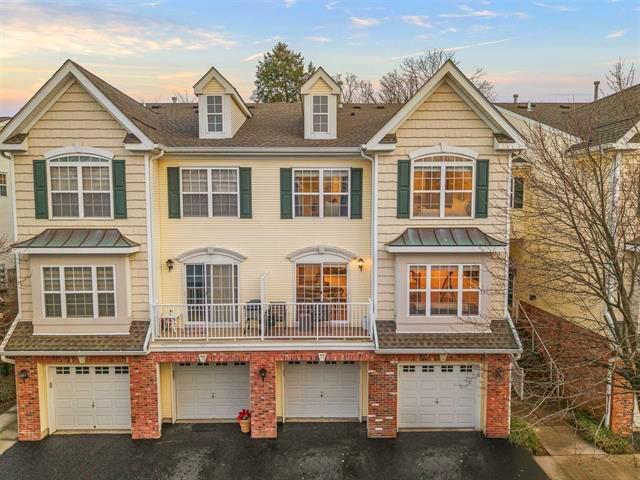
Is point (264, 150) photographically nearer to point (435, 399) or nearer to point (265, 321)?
point (265, 321)

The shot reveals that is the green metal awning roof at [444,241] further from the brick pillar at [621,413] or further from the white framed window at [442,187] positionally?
the brick pillar at [621,413]

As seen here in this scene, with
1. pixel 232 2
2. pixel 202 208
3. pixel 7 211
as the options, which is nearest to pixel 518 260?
pixel 202 208

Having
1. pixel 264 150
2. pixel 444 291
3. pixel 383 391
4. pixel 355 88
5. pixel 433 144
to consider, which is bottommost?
pixel 383 391

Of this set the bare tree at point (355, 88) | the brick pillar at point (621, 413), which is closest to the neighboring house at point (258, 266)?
the brick pillar at point (621, 413)

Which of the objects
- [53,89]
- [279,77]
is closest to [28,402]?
[53,89]

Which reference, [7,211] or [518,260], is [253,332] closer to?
[518,260]

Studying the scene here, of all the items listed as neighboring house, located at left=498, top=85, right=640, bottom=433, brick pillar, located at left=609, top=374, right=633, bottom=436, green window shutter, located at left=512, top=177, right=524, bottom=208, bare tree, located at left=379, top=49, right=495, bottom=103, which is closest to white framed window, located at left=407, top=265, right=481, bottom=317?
neighboring house, located at left=498, top=85, right=640, bottom=433
